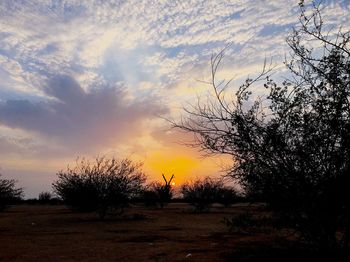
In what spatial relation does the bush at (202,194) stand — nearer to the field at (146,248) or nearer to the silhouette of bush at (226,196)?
the silhouette of bush at (226,196)

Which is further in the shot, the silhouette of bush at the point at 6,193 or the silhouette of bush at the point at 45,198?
the silhouette of bush at the point at 45,198

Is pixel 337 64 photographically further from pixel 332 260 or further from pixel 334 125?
pixel 332 260

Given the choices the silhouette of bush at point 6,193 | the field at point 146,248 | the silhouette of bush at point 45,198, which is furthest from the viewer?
the silhouette of bush at point 45,198

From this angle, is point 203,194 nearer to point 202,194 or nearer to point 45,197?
point 202,194

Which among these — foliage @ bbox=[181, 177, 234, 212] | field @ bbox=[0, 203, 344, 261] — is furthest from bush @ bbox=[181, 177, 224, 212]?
field @ bbox=[0, 203, 344, 261]

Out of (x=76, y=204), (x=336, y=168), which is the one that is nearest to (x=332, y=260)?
(x=336, y=168)

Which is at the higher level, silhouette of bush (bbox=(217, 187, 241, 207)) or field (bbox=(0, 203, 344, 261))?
silhouette of bush (bbox=(217, 187, 241, 207))

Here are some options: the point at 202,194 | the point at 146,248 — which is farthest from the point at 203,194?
the point at 146,248

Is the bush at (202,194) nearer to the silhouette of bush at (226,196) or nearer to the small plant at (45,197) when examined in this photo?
the silhouette of bush at (226,196)

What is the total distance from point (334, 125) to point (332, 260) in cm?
308

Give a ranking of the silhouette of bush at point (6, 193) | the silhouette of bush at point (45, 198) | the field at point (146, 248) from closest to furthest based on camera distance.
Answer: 1. the field at point (146, 248)
2. the silhouette of bush at point (6, 193)
3. the silhouette of bush at point (45, 198)

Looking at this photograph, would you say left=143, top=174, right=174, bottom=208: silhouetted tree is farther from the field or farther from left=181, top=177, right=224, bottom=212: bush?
the field

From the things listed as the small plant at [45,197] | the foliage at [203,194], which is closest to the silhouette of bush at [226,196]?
the foliage at [203,194]

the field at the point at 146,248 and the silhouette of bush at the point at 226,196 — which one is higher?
the silhouette of bush at the point at 226,196
